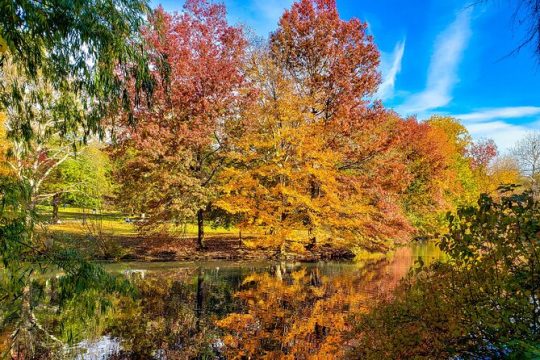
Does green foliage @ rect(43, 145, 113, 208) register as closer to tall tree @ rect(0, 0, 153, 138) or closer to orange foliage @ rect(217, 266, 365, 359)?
orange foliage @ rect(217, 266, 365, 359)

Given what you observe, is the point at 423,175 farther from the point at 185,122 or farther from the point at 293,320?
the point at 293,320

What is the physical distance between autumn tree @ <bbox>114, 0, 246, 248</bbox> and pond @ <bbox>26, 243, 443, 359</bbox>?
3417 mm

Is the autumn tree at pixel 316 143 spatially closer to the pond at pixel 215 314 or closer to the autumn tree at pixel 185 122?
the autumn tree at pixel 185 122

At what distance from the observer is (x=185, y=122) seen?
19.1 metres

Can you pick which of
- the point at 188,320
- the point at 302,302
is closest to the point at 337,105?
the point at 302,302

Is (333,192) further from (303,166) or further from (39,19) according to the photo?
(39,19)

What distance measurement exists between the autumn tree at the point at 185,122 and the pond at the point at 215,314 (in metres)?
3.42

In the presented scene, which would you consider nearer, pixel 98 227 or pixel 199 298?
pixel 199 298

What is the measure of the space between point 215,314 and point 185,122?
10.6 meters

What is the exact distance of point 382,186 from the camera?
847 inches

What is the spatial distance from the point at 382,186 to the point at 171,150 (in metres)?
10.7

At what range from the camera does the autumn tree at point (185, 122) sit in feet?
61.4

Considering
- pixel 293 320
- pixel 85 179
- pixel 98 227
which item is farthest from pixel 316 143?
pixel 85 179

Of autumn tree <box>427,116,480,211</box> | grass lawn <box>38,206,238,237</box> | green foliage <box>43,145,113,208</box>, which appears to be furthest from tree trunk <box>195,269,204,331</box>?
autumn tree <box>427,116,480,211</box>
